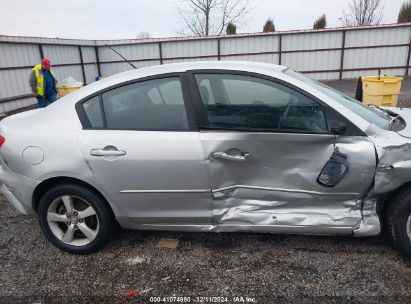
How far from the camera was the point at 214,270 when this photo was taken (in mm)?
2613

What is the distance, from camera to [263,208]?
2639 millimetres

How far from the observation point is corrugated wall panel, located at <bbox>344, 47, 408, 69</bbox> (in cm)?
1664

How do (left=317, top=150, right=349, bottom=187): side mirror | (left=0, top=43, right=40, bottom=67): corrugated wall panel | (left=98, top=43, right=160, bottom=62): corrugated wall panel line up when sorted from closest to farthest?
(left=317, top=150, right=349, bottom=187): side mirror, (left=0, top=43, right=40, bottom=67): corrugated wall panel, (left=98, top=43, right=160, bottom=62): corrugated wall panel

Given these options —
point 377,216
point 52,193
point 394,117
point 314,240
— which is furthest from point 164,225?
point 394,117

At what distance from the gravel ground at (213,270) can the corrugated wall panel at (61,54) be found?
493 inches

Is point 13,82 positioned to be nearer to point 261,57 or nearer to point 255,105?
point 261,57

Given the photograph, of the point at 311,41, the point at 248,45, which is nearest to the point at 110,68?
the point at 248,45

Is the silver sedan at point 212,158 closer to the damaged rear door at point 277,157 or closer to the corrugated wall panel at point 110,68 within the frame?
the damaged rear door at point 277,157

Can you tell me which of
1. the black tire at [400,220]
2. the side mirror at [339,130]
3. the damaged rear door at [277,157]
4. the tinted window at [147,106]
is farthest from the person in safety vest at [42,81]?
the black tire at [400,220]

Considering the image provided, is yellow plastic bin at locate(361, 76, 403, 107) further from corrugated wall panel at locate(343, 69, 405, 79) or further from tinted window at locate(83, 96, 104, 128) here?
corrugated wall panel at locate(343, 69, 405, 79)

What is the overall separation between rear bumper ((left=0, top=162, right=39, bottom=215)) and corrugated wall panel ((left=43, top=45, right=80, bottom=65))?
12269mm

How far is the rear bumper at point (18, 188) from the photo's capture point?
2.81 meters

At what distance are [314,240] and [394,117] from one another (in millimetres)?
1250

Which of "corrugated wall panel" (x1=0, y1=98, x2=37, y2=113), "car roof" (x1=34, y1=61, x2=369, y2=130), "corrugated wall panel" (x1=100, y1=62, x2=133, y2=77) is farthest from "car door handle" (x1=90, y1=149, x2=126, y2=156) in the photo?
"corrugated wall panel" (x1=100, y1=62, x2=133, y2=77)
